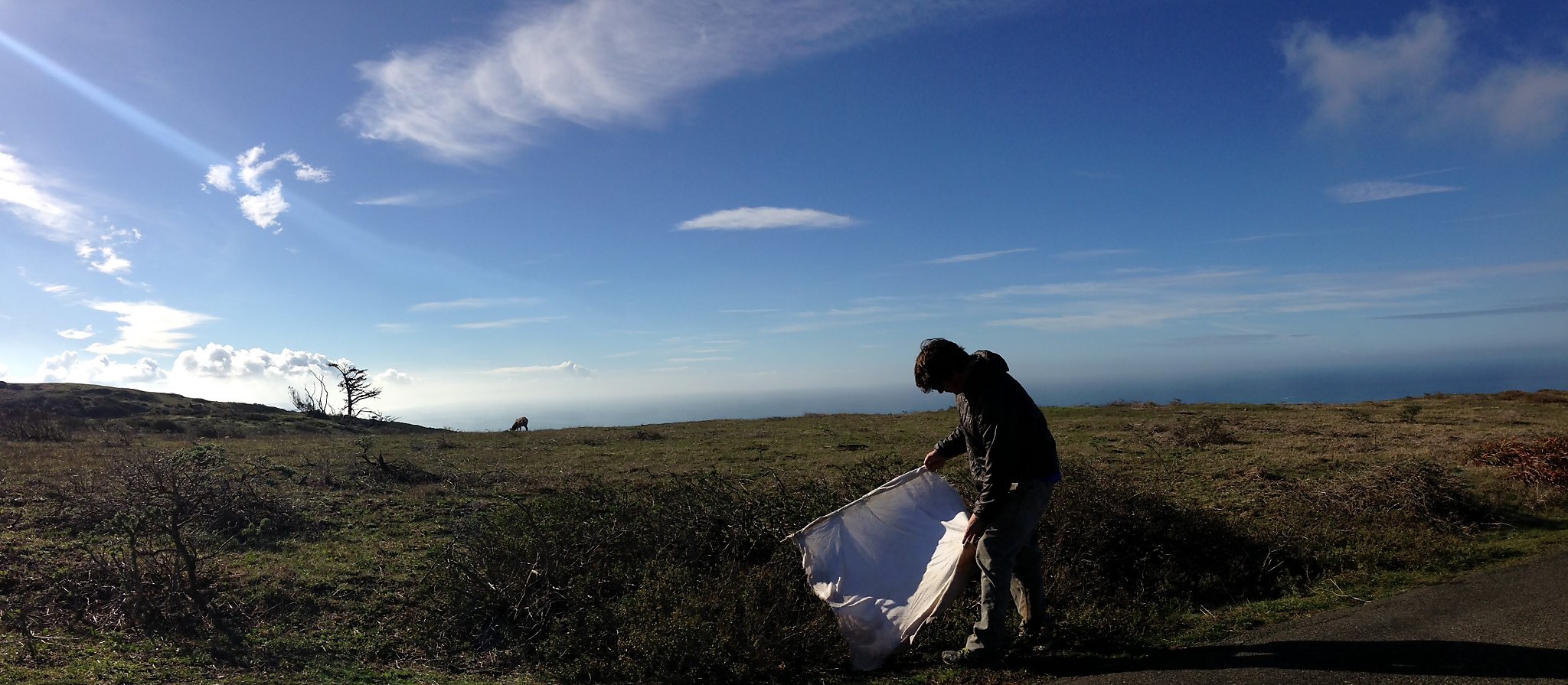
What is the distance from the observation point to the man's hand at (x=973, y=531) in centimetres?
517

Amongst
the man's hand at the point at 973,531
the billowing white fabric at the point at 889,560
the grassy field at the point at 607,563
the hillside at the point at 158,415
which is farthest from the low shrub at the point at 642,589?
the hillside at the point at 158,415

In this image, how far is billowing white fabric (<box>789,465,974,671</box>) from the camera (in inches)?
209

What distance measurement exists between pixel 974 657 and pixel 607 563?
3.35 metres

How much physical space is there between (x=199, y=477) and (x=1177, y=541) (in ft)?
33.9

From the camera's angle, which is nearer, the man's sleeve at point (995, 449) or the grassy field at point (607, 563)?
the man's sleeve at point (995, 449)

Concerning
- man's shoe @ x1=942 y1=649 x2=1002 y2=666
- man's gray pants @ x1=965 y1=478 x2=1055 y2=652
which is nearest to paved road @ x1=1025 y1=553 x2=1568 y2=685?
man's shoe @ x1=942 y1=649 x2=1002 y2=666

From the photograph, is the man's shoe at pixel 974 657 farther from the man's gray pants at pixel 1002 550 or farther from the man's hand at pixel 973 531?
the man's hand at pixel 973 531

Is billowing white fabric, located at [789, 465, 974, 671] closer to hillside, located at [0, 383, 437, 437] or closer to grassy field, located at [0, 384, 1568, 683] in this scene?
grassy field, located at [0, 384, 1568, 683]

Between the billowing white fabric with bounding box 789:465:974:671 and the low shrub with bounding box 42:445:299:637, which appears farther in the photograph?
the low shrub with bounding box 42:445:299:637

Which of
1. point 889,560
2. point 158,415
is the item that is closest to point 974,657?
point 889,560

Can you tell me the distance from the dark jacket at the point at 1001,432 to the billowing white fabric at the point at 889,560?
59 cm

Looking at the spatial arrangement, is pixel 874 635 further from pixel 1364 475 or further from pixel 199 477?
pixel 1364 475

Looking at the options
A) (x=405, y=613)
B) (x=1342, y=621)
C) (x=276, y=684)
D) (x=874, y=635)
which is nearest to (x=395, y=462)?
(x=405, y=613)

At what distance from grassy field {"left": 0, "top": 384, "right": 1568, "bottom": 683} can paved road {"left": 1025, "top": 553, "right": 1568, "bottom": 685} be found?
0.95ft
